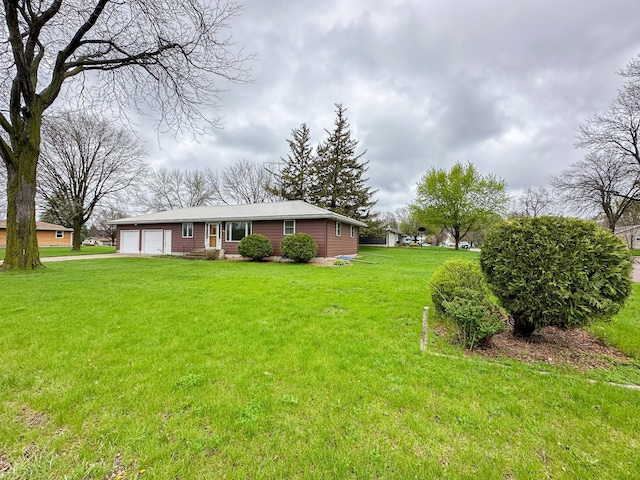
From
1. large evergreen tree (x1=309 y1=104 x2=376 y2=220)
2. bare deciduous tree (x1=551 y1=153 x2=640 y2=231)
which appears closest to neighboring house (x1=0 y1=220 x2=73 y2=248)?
large evergreen tree (x1=309 y1=104 x2=376 y2=220)

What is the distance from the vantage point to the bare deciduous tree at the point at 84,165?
20.2 metres

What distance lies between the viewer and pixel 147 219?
61.5 ft

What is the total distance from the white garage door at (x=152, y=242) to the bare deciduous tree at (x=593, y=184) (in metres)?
30.2

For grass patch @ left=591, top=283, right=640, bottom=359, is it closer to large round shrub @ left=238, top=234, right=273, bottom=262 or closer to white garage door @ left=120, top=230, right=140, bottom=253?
large round shrub @ left=238, top=234, right=273, bottom=262

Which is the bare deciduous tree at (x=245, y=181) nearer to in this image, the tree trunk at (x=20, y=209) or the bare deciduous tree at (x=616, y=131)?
the tree trunk at (x=20, y=209)

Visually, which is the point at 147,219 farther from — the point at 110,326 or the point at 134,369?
the point at 134,369

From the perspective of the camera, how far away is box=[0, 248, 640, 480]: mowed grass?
1721mm

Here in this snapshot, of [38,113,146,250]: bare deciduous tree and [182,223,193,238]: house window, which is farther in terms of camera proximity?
[38,113,146,250]: bare deciduous tree

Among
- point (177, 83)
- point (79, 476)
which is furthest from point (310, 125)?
point (79, 476)

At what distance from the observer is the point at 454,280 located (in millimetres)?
4559

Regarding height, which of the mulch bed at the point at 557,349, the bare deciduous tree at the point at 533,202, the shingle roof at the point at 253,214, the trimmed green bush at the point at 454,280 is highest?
the bare deciduous tree at the point at 533,202

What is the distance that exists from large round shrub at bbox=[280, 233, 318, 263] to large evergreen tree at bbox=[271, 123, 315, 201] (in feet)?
47.2

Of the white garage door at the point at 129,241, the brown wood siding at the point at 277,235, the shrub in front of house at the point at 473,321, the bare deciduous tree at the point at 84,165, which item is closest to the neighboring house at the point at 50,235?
the bare deciduous tree at the point at 84,165

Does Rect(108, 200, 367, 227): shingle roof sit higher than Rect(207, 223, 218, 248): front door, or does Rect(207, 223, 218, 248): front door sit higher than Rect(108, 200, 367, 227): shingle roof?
Rect(108, 200, 367, 227): shingle roof
